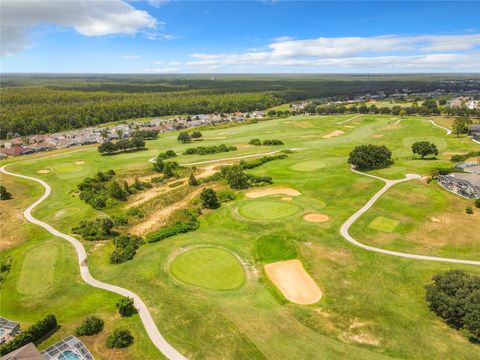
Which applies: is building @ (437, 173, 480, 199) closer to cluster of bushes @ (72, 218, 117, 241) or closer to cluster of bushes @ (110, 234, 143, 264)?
cluster of bushes @ (110, 234, 143, 264)

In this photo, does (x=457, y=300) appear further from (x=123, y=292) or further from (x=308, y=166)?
(x=308, y=166)

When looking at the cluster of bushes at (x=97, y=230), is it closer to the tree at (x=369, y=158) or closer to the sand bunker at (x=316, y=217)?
the sand bunker at (x=316, y=217)

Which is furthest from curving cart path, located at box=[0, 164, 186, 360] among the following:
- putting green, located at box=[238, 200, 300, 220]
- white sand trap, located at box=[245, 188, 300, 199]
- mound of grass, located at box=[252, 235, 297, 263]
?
white sand trap, located at box=[245, 188, 300, 199]

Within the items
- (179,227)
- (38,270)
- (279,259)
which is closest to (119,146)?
(179,227)

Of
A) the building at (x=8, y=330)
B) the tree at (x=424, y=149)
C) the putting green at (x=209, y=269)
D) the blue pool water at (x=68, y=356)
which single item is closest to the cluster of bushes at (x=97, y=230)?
the putting green at (x=209, y=269)

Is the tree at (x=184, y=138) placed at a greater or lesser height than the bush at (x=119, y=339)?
greater

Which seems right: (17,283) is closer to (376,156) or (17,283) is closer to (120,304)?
(120,304)
